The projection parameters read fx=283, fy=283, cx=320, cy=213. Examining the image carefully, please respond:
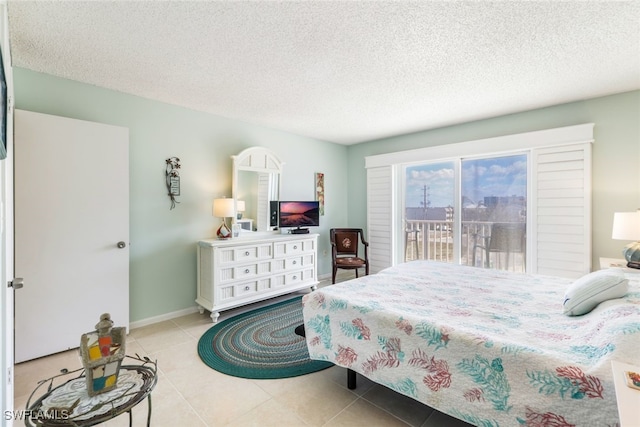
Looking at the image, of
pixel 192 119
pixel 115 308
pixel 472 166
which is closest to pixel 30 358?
pixel 115 308

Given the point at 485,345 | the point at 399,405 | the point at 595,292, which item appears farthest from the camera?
the point at 399,405

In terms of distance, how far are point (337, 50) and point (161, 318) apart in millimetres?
3164

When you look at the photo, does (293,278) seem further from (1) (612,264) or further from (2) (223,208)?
(1) (612,264)

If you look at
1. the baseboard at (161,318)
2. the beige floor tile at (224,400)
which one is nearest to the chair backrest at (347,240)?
the baseboard at (161,318)

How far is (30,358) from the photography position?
89.2 inches

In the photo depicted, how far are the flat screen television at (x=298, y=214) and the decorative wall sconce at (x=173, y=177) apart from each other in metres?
1.35

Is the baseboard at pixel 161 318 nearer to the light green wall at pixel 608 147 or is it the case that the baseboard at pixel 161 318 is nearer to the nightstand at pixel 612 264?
the nightstand at pixel 612 264

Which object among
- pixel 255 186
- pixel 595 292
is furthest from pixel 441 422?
pixel 255 186

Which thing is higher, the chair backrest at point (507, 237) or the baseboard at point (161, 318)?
the chair backrest at point (507, 237)

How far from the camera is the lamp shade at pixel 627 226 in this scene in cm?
240

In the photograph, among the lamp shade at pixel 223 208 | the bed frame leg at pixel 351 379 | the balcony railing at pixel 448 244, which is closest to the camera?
the bed frame leg at pixel 351 379

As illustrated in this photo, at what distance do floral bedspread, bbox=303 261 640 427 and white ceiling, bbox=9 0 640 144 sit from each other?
169cm

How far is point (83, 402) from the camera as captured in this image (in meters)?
1.03

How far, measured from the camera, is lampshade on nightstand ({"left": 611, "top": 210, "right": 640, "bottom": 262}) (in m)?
2.40
